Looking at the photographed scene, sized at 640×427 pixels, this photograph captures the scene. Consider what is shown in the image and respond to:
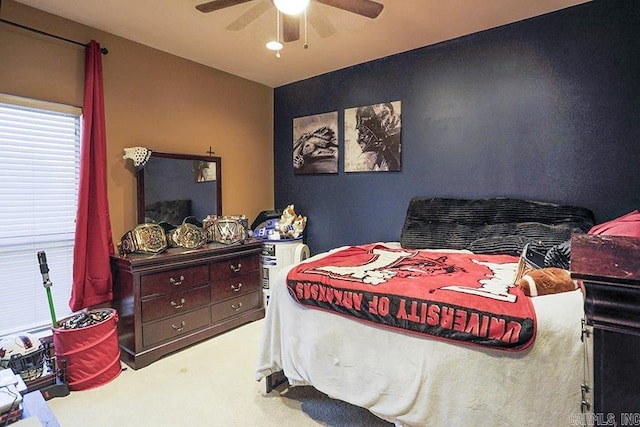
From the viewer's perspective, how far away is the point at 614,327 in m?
0.61

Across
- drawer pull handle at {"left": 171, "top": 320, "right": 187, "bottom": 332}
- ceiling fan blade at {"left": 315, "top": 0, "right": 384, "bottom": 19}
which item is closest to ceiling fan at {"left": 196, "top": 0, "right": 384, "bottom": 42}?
ceiling fan blade at {"left": 315, "top": 0, "right": 384, "bottom": 19}

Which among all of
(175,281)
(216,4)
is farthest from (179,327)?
(216,4)

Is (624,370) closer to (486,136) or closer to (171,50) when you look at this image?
(486,136)

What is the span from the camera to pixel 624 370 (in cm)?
60

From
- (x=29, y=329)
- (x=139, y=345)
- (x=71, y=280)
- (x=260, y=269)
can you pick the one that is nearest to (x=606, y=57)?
(x=260, y=269)

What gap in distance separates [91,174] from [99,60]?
2.90 ft

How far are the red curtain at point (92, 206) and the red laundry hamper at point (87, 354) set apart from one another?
36cm

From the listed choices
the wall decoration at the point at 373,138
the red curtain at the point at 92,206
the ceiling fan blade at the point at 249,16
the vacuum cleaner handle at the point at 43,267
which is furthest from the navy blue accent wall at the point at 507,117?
the vacuum cleaner handle at the point at 43,267

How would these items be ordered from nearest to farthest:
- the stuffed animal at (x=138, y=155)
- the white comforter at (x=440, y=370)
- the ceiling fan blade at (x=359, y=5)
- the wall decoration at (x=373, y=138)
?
the white comforter at (x=440, y=370) → the ceiling fan blade at (x=359, y=5) → the stuffed animal at (x=138, y=155) → the wall decoration at (x=373, y=138)

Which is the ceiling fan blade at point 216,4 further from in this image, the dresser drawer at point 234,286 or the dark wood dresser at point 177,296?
the dresser drawer at point 234,286

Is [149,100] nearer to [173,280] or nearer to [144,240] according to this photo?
[144,240]

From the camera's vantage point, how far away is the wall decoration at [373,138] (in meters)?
3.42

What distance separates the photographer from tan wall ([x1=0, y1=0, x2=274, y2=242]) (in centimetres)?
Answer: 244

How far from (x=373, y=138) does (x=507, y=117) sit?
1.21 metres
